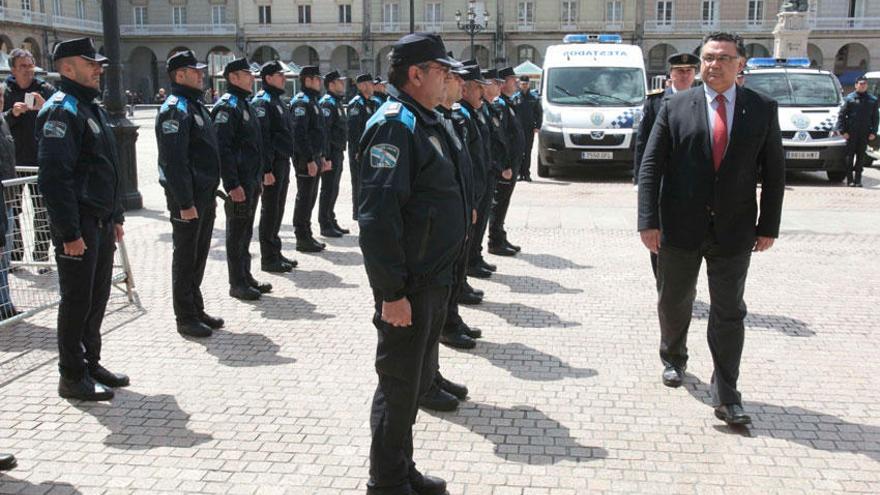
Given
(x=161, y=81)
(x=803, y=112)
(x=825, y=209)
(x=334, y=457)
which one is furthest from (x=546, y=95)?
(x=161, y=81)

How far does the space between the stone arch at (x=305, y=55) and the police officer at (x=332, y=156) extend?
5338 cm

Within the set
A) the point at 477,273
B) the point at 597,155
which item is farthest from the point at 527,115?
the point at 477,273

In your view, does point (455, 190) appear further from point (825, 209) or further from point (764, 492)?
point (825, 209)

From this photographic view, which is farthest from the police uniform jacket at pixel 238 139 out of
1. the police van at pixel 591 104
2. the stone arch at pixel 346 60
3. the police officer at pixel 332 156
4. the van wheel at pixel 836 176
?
the stone arch at pixel 346 60

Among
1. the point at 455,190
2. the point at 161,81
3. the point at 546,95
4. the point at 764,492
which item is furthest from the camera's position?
the point at 161,81

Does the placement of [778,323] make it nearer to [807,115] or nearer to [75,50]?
[75,50]

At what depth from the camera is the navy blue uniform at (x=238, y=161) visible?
7137 mm

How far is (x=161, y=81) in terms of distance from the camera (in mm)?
64250

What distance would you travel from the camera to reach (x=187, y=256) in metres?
6.29

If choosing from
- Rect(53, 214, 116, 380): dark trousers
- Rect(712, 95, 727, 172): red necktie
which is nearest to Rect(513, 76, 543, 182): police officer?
Rect(712, 95, 727, 172): red necktie

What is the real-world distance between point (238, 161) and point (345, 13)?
186 ft

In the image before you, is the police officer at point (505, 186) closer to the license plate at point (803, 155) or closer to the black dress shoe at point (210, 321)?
the black dress shoe at point (210, 321)

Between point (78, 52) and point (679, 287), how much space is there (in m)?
3.89

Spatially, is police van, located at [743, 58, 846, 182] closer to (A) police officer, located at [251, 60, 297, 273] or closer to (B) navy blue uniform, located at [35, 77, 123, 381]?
(A) police officer, located at [251, 60, 297, 273]
